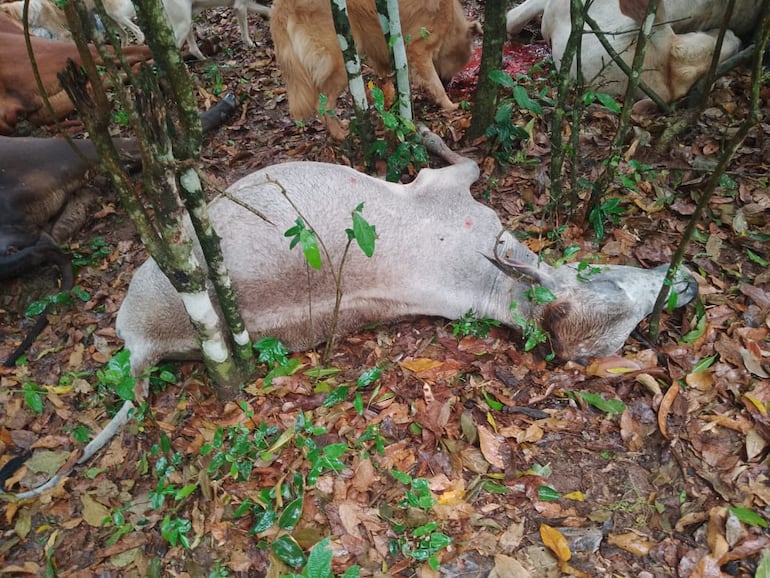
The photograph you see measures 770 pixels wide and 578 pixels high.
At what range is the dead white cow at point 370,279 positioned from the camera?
11.9ft

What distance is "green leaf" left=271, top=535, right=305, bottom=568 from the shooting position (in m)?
2.75

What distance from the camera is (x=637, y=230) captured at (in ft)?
14.1

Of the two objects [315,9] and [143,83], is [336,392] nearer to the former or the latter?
[143,83]

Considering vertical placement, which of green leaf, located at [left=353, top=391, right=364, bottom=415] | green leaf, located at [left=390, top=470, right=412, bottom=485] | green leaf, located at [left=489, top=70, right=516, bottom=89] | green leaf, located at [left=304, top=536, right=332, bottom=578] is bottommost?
green leaf, located at [left=390, top=470, right=412, bottom=485]

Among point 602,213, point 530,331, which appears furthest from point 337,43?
point 530,331

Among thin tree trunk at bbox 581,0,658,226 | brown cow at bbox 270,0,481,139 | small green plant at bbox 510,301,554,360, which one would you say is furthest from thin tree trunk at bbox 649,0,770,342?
brown cow at bbox 270,0,481,139

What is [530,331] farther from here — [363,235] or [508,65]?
[508,65]

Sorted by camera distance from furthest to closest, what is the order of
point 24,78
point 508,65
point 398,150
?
point 508,65, point 24,78, point 398,150

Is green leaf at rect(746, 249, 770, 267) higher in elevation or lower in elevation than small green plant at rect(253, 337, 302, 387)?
higher

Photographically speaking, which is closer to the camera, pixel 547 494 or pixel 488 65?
pixel 547 494

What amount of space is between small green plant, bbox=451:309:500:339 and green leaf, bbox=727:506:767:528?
1.75 metres

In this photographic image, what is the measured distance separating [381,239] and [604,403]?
1836mm

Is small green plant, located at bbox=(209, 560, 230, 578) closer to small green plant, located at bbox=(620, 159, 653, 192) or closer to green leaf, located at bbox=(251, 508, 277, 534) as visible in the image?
green leaf, located at bbox=(251, 508, 277, 534)

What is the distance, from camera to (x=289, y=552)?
9.04 ft
